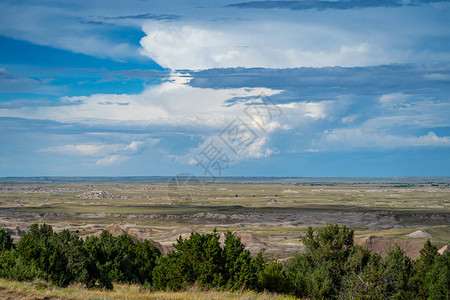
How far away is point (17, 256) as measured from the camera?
2098 centimetres

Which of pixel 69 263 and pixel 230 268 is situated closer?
pixel 230 268

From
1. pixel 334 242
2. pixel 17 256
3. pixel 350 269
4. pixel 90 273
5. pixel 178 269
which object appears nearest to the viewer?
pixel 17 256

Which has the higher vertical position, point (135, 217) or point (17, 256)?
point (17, 256)

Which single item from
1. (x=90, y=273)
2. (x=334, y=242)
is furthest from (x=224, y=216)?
(x=90, y=273)

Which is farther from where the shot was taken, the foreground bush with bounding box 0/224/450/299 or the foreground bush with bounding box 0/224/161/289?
the foreground bush with bounding box 0/224/450/299

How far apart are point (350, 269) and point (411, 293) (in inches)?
160

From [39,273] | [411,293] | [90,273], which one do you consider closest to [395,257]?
[411,293]

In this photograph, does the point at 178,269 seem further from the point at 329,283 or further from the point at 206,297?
the point at 329,283

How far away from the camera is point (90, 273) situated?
24.9 metres

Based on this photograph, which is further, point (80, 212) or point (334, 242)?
point (80, 212)

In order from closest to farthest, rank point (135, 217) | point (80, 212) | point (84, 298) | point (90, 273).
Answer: point (84, 298) → point (90, 273) → point (135, 217) → point (80, 212)

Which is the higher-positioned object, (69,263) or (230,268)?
(69,263)

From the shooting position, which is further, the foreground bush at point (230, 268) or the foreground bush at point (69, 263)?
the foreground bush at point (230, 268)

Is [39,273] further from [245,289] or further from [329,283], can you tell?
[329,283]
